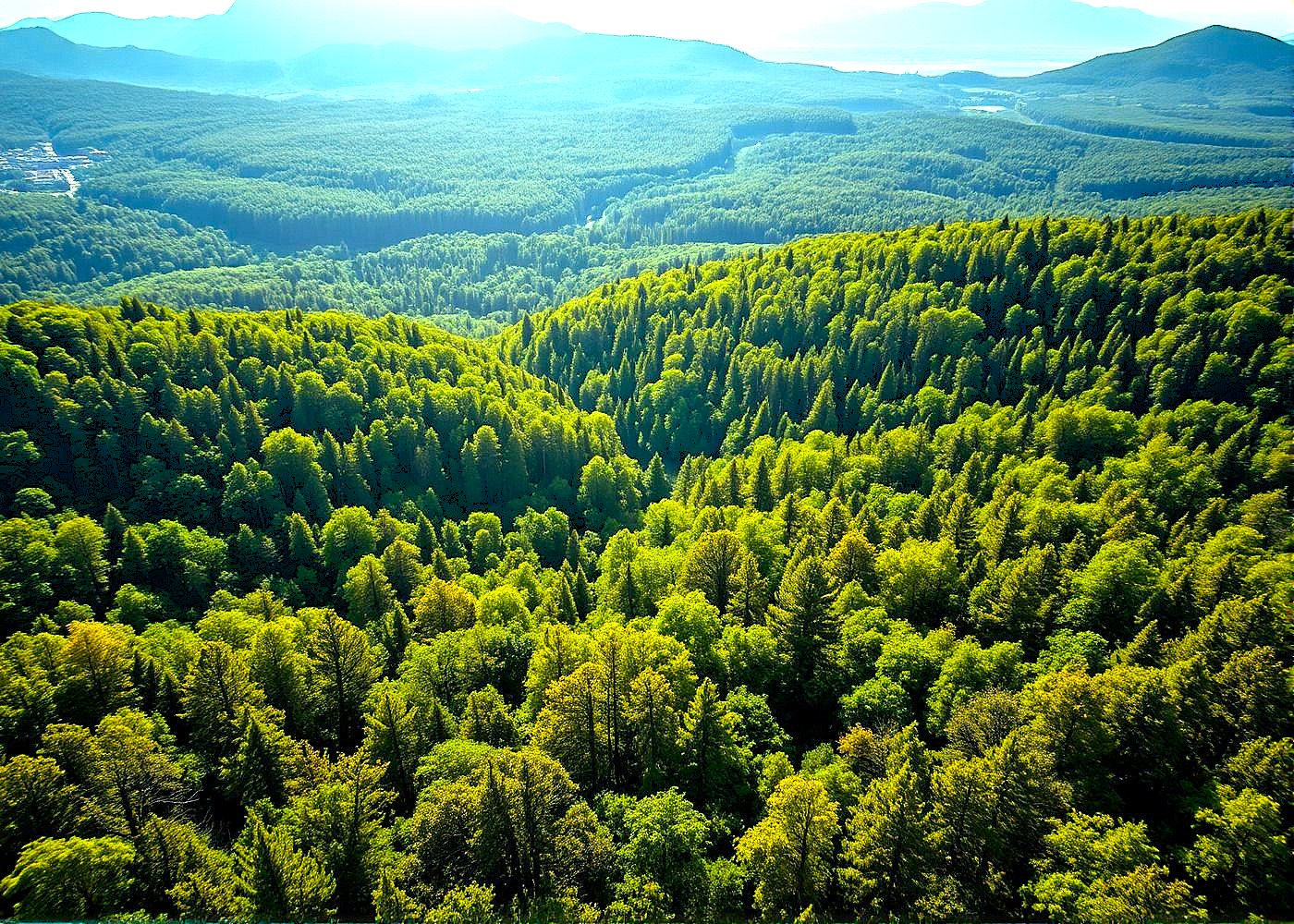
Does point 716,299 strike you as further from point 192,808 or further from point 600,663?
point 192,808

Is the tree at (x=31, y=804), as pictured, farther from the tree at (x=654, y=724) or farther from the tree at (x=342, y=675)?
the tree at (x=654, y=724)

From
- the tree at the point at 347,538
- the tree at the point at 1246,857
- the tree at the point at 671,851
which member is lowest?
the tree at the point at 347,538

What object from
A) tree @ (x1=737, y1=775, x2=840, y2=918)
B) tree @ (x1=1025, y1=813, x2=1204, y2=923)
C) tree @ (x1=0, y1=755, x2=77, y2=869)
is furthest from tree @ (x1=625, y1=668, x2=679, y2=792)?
tree @ (x1=0, y1=755, x2=77, y2=869)

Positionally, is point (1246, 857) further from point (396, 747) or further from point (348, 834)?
point (396, 747)

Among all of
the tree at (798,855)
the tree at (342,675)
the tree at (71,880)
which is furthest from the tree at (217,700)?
the tree at (798,855)

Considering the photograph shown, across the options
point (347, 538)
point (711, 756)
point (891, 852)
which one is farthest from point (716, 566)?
point (347, 538)

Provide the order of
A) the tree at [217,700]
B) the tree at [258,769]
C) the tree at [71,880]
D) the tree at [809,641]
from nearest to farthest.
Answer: the tree at [71,880] → the tree at [258,769] → the tree at [217,700] → the tree at [809,641]
